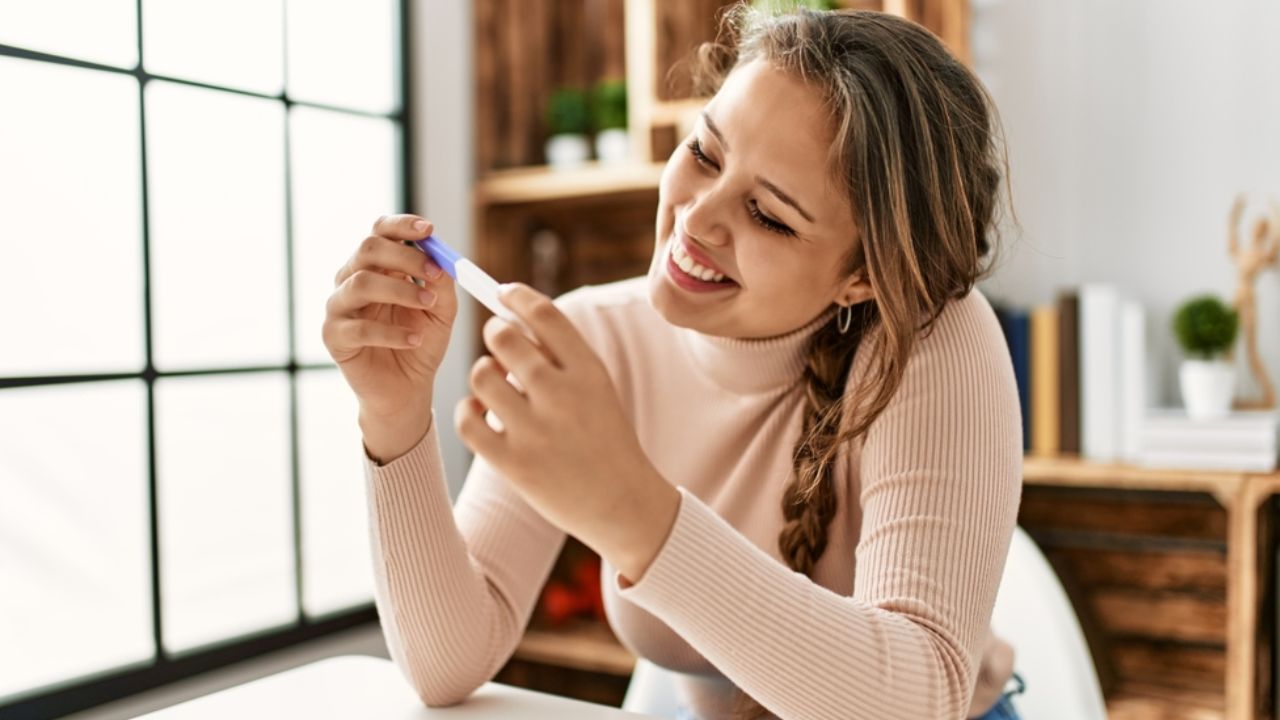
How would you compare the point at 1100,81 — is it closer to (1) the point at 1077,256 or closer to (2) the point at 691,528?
(1) the point at 1077,256

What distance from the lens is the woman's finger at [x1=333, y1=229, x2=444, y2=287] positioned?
2.90ft

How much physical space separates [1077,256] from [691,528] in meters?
1.74

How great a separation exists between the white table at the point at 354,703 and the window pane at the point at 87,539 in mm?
953

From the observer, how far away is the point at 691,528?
71 cm

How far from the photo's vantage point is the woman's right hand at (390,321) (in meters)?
0.88

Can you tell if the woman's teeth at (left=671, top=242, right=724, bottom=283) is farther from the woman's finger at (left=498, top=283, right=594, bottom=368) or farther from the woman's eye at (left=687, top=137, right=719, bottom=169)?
the woman's finger at (left=498, top=283, right=594, bottom=368)

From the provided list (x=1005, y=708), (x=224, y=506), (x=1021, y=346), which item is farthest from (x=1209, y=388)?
(x=224, y=506)

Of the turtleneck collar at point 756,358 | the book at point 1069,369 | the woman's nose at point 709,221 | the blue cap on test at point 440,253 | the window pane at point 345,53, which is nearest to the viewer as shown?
the blue cap on test at point 440,253

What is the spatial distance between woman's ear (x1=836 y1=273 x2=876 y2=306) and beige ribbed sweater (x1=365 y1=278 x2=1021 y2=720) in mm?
56

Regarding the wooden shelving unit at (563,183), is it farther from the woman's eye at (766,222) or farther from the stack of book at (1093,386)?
the woman's eye at (766,222)

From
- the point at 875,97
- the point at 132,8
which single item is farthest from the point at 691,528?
the point at 132,8

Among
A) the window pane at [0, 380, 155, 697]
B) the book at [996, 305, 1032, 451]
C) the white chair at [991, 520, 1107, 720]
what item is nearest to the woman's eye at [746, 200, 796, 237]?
the white chair at [991, 520, 1107, 720]

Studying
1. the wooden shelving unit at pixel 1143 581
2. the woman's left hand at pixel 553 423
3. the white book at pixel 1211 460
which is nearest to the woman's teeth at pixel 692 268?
the woman's left hand at pixel 553 423

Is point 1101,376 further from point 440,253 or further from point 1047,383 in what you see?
point 440,253
